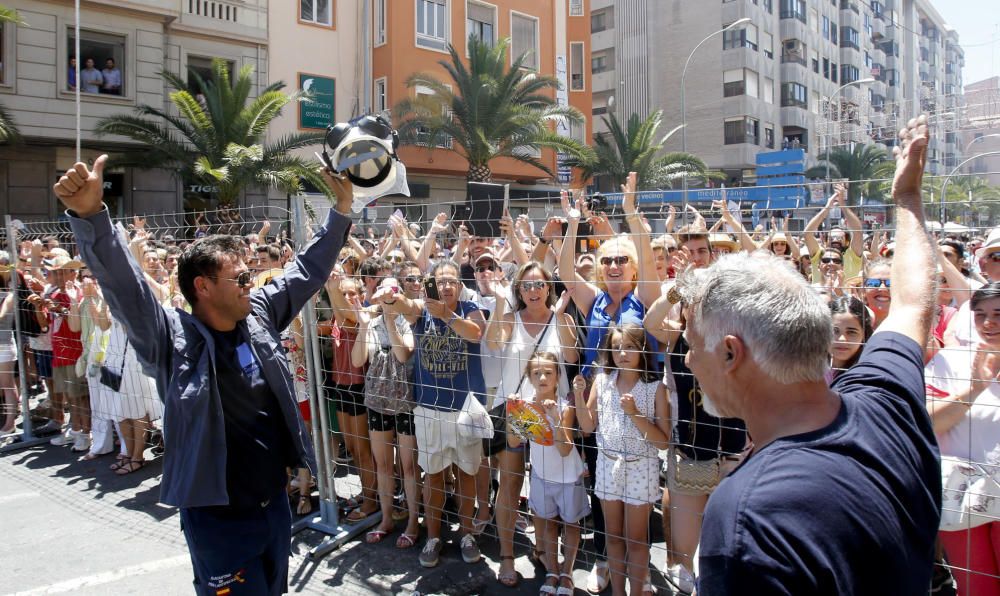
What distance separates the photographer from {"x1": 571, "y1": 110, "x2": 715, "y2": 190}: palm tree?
1088 inches

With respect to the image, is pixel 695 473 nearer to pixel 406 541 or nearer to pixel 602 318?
pixel 602 318

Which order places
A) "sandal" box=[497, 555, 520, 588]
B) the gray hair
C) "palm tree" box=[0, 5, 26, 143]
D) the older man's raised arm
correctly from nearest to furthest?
the gray hair → the older man's raised arm → "sandal" box=[497, 555, 520, 588] → "palm tree" box=[0, 5, 26, 143]

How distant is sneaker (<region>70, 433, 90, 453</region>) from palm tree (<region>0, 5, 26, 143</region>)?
1238 cm

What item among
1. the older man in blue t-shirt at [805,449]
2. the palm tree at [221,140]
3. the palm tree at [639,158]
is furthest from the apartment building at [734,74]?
the older man in blue t-shirt at [805,449]

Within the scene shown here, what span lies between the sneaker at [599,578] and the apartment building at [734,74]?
115 ft

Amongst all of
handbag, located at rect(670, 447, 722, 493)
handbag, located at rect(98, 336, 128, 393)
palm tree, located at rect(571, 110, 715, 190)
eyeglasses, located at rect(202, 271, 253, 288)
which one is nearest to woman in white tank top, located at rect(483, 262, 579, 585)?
handbag, located at rect(670, 447, 722, 493)

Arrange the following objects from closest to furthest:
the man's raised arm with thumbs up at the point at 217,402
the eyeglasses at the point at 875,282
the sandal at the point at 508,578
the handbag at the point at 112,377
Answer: the man's raised arm with thumbs up at the point at 217,402
the eyeglasses at the point at 875,282
the sandal at the point at 508,578
the handbag at the point at 112,377

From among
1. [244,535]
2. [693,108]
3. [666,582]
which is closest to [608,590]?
[666,582]

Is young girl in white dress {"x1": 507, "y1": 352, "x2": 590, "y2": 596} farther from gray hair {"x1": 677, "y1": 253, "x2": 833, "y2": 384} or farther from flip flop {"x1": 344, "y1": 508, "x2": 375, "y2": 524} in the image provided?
gray hair {"x1": 677, "y1": 253, "x2": 833, "y2": 384}

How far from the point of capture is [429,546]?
435 cm

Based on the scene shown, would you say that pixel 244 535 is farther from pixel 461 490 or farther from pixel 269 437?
pixel 461 490

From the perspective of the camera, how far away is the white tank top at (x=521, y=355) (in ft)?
13.0

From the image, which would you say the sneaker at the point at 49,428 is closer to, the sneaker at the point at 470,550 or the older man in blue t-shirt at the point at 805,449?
the sneaker at the point at 470,550

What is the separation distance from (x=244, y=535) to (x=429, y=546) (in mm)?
1967
